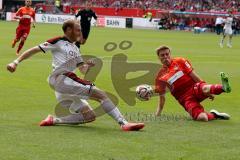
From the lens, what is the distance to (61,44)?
10320 millimetres

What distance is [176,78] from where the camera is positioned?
38.8 ft

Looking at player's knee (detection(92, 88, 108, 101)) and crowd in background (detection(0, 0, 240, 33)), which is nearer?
player's knee (detection(92, 88, 108, 101))

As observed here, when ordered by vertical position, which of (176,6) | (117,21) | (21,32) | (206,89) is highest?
(206,89)

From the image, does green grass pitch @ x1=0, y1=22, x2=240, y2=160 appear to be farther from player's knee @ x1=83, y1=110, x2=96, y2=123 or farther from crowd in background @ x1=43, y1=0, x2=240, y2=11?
crowd in background @ x1=43, y1=0, x2=240, y2=11

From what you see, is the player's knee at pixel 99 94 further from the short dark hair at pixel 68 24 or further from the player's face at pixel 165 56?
the player's face at pixel 165 56

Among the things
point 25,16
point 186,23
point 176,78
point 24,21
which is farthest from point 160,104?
point 186,23

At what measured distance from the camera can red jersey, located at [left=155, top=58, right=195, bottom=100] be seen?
1181 centimetres

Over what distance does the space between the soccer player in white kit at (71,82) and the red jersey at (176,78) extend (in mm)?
1791

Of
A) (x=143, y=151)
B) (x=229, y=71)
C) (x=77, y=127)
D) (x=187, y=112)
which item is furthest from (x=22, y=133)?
(x=229, y=71)

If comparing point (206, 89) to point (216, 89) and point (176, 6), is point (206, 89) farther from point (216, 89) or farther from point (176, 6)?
point (176, 6)

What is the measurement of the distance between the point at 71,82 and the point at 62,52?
1.63ft

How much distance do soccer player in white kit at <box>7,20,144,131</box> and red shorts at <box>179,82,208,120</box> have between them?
183cm

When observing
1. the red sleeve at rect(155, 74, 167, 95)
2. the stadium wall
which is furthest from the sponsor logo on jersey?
the stadium wall

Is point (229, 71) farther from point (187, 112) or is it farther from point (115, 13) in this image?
point (115, 13)
